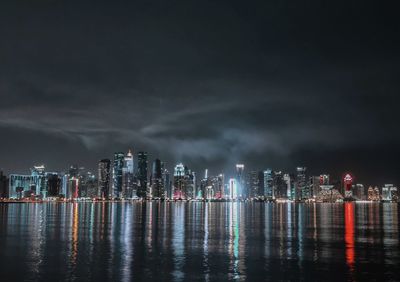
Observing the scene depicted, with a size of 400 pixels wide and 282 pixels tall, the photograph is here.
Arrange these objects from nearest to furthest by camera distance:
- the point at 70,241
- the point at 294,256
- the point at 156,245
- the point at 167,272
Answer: the point at 167,272 → the point at 294,256 → the point at 156,245 → the point at 70,241

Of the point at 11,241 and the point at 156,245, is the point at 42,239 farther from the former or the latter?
the point at 156,245

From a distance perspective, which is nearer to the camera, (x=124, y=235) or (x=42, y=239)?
(x=42, y=239)

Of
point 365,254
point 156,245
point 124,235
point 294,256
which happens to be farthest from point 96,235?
point 365,254

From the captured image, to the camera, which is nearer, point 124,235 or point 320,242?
point 320,242

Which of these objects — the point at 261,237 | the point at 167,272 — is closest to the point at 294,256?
the point at 167,272

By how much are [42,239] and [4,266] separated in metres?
23.3

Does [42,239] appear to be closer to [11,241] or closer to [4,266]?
[11,241]

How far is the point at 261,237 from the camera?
235ft

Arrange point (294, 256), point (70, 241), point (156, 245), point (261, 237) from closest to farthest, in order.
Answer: point (294, 256)
point (156, 245)
point (70, 241)
point (261, 237)

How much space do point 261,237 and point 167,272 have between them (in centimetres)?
3237

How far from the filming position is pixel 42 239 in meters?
66.6

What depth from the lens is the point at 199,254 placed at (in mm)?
52188

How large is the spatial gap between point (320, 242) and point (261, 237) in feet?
29.9

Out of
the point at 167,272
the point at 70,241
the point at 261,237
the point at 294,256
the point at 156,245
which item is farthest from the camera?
the point at 261,237
